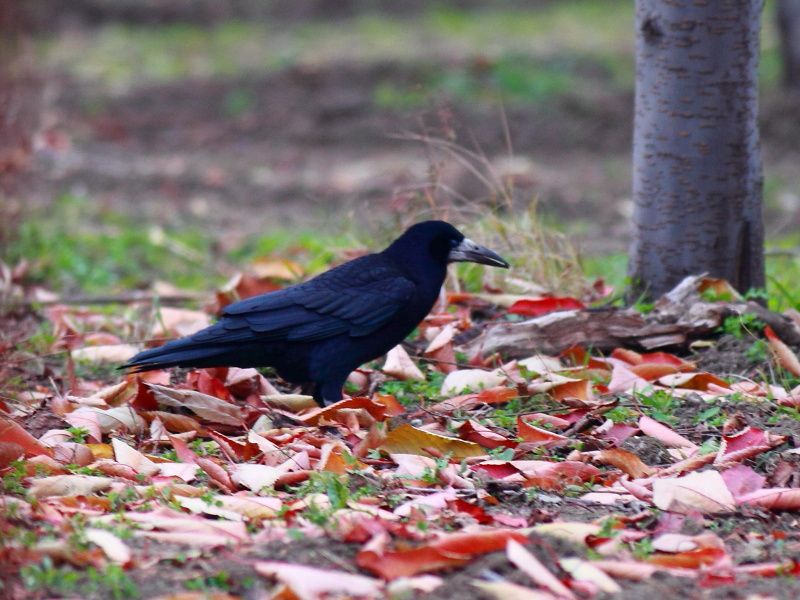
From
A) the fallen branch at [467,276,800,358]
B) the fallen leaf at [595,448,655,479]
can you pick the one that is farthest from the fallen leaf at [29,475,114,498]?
the fallen branch at [467,276,800,358]

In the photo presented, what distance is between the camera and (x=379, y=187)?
10.2m

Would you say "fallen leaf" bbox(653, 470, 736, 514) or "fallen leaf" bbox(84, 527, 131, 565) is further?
"fallen leaf" bbox(653, 470, 736, 514)

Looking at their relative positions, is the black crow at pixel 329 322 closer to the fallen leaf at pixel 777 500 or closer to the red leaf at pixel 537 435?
the red leaf at pixel 537 435

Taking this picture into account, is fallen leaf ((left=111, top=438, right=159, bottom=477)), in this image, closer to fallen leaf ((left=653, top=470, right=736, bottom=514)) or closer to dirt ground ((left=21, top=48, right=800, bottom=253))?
fallen leaf ((left=653, top=470, right=736, bottom=514))

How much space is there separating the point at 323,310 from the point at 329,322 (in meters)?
0.06

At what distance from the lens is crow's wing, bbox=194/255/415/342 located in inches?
175

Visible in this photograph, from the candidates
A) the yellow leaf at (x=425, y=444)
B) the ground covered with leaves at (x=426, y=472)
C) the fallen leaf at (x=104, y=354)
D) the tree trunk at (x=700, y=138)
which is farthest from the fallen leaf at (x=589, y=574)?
the fallen leaf at (x=104, y=354)

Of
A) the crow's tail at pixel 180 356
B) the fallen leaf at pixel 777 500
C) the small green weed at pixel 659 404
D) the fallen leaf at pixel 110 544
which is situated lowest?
the fallen leaf at pixel 777 500

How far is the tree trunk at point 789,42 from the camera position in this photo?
518 inches

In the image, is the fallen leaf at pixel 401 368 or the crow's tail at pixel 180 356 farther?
the fallen leaf at pixel 401 368

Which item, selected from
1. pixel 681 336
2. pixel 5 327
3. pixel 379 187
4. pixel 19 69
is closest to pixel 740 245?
pixel 681 336

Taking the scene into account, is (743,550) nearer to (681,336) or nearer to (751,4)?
(681,336)

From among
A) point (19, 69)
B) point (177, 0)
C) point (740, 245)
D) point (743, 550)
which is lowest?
point (743, 550)

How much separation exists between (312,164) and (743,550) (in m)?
8.88
